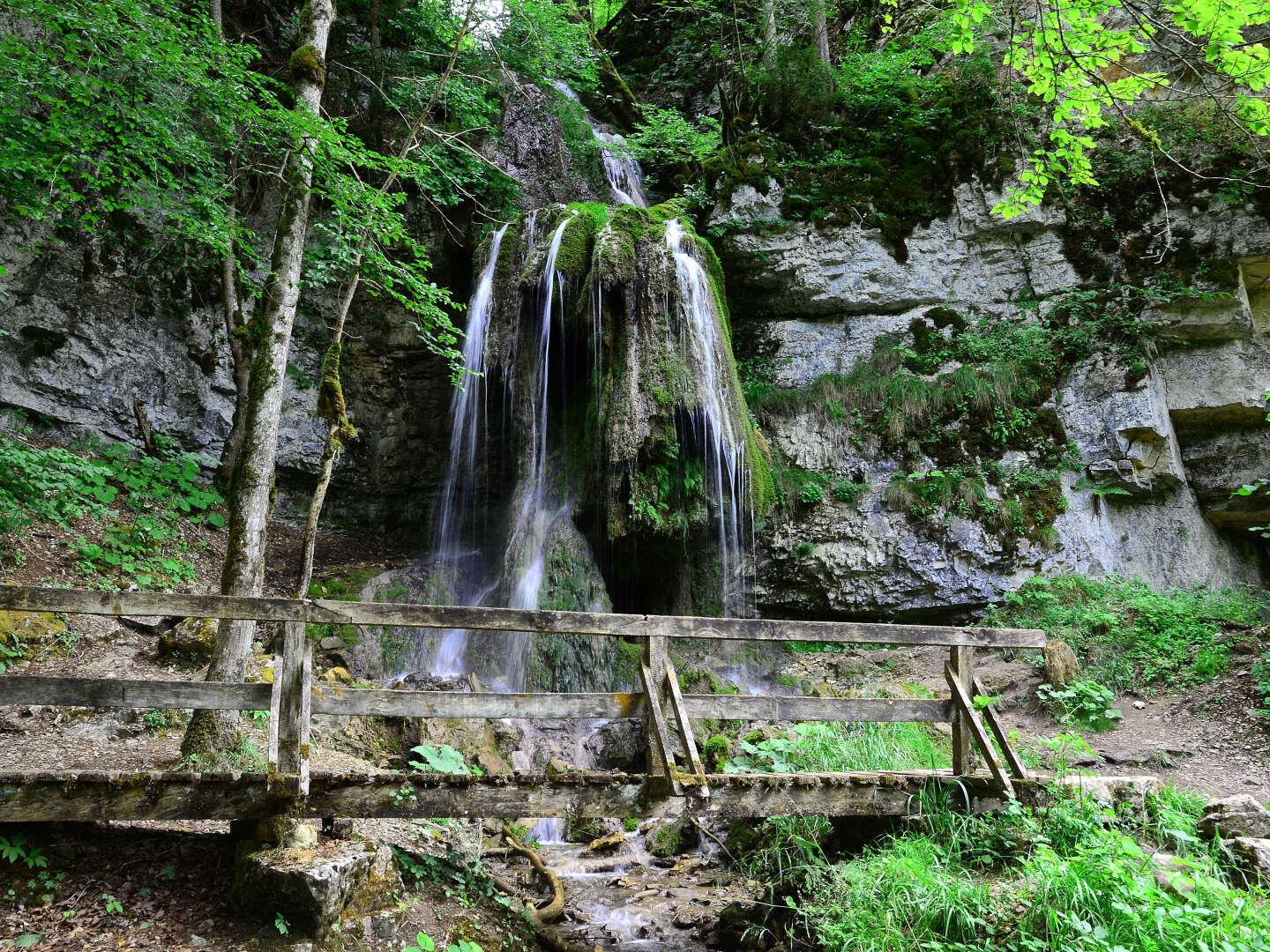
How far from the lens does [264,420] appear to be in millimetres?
5137

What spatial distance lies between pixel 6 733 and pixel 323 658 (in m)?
2.63

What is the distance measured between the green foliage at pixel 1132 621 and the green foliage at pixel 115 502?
9917 millimetres

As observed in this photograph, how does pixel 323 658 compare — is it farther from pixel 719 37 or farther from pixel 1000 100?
pixel 719 37

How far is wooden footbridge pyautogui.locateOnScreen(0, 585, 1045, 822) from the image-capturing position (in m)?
3.11

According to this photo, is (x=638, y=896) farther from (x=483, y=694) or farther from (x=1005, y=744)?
(x=1005, y=744)

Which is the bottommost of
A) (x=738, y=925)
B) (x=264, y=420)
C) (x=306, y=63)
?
(x=738, y=925)

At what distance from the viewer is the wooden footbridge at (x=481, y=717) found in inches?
122

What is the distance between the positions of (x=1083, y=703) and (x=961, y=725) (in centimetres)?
358

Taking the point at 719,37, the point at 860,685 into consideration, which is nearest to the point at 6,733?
the point at 860,685

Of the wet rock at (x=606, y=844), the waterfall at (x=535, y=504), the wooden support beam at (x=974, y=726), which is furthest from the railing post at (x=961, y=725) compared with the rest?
the waterfall at (x=535, y=504)

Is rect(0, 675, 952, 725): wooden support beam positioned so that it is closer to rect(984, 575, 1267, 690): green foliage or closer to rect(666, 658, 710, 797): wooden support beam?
rect(666, 658, 710, 797): wooden support beam

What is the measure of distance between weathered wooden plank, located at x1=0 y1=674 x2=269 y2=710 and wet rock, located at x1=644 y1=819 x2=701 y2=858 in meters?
3.72

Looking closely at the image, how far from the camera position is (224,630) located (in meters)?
4.62

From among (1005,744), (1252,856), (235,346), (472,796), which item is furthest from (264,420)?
(1252,856)
